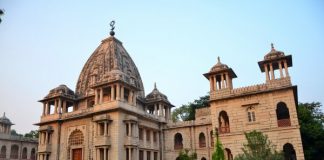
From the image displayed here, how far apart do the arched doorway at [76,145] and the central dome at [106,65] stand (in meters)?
5.01

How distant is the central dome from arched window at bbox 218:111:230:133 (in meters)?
10.4

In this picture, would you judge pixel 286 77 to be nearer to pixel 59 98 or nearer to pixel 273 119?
pixel 273 119

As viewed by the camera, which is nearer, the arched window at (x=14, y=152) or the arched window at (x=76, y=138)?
the arched window at (x=76, y=138)

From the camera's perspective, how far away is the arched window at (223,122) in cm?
2523

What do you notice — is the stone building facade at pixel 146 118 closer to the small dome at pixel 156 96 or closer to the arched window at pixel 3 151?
the small dome at pixel 156 96

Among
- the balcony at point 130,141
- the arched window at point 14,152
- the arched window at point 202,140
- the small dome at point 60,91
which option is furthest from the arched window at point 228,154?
the arched window at point 14,152

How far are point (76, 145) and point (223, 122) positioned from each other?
14.1 metres

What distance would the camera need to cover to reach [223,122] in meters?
26.7

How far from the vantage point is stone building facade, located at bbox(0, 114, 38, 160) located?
3972 centimetres

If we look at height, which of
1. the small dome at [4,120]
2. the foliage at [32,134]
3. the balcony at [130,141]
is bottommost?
the balcony at [130,141]

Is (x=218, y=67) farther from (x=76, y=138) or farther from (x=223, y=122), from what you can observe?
(x=76, y=138)

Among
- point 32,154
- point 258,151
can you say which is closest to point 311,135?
point 258,151

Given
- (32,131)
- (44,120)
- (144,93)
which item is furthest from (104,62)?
(32,131)

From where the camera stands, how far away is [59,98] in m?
31.4
